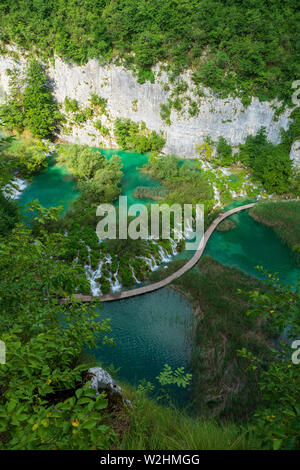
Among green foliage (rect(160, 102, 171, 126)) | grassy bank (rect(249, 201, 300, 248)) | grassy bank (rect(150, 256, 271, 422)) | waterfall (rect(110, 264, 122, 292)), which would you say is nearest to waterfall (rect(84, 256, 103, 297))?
waterfall (rect(110, 264, 122, 292))

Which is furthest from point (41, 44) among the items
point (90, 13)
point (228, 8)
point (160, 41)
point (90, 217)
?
point (90, 217)

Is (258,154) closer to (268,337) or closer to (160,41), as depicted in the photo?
(160,41)

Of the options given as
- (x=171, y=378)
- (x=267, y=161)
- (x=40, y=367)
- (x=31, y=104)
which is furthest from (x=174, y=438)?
(x=31, y=104)

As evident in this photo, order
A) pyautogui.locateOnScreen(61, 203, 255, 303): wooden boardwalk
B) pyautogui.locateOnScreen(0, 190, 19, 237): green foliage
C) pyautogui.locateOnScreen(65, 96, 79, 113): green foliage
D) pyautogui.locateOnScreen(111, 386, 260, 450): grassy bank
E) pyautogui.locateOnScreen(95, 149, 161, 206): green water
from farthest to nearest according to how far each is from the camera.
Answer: pyautogui.locateOnScreen(65, 96, 79, 113): green foliage, pyautogui.locateOnScreen(95, 149, 161, 206): green water, pyautogui.locateOnScreen(0, 190, 19, 237): green foliage, pyautogui.locateOnScreen(61, 203, 255, 303): wooden boardwalk, pyautogui.locateOnScreen(111, 386, 260, 450): grassy bank

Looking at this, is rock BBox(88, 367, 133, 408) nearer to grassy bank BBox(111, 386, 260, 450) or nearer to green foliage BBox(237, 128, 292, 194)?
grassy bank BBox(111, 386, 260, 450)

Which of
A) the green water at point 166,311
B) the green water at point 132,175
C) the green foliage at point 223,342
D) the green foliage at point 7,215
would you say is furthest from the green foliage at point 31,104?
the green foliage at point 223,342

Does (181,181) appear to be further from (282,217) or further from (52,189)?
(52,189)
